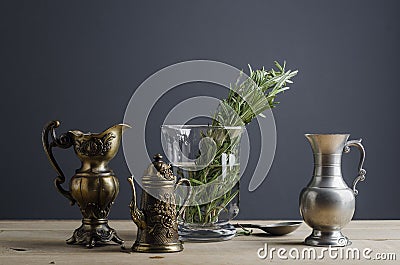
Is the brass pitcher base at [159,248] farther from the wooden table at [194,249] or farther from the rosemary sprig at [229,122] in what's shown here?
the rosemary sprig at [229,122]

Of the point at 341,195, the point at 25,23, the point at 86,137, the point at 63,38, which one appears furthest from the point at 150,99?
the point at 341,195

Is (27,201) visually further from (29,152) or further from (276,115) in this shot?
(276,115)

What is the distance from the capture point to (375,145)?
2.51 meters

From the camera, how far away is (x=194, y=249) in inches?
51.7

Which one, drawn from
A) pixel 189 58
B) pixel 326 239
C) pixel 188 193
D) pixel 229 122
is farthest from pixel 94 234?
pixel 189 58

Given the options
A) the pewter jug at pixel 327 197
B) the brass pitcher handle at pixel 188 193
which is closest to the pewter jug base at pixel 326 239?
the pewter jug at pixel 327 197

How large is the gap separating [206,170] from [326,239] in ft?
0.98

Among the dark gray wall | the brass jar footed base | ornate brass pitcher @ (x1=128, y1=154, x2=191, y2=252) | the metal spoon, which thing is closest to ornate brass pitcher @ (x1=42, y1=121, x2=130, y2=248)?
the brass jar footed base

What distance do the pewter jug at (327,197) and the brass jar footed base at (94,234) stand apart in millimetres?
419

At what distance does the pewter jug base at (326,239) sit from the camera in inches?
52.9

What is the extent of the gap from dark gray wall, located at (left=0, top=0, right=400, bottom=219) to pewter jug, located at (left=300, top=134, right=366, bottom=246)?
44.8 inches

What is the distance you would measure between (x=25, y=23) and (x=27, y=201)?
689mm

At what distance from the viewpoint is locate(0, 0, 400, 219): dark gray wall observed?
2.45 metres

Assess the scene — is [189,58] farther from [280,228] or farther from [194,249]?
[194,249]
